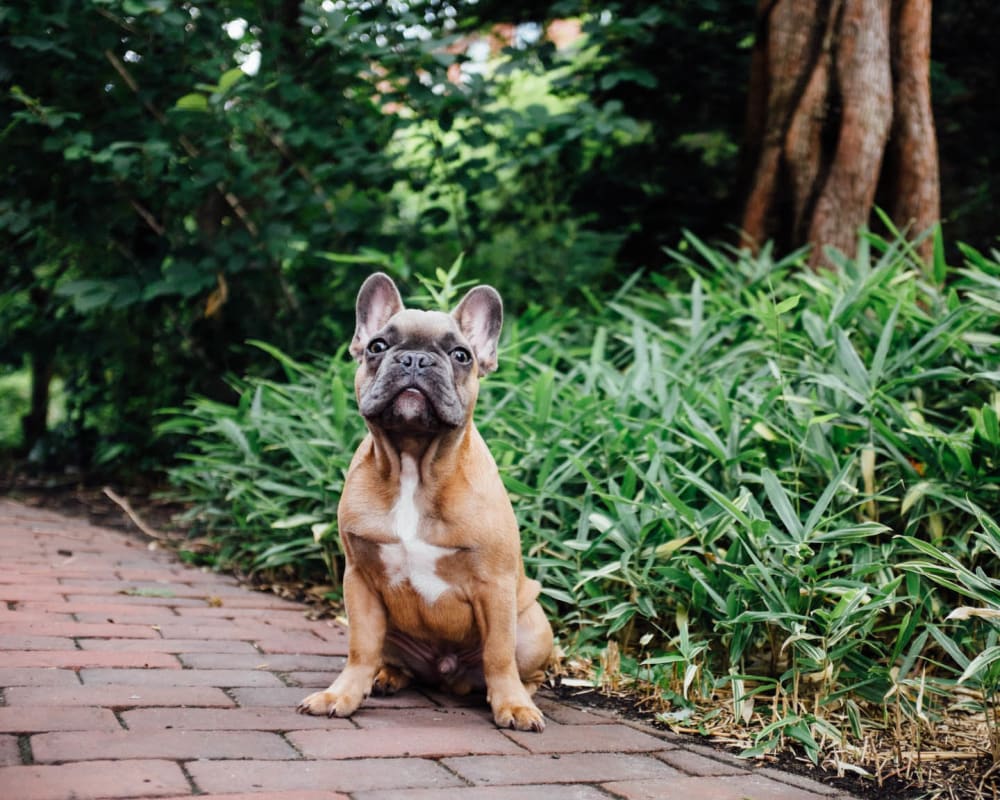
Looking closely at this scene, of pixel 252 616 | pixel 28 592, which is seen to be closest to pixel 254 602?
pixel 252 616

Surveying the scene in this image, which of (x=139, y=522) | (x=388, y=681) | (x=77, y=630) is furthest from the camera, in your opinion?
(x=139, y=522)

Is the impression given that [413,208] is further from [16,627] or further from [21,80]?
[16,627]

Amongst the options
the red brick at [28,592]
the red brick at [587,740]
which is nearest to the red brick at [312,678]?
the red brick at [587,740]

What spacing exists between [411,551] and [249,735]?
0.66 metres

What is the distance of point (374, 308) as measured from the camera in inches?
123

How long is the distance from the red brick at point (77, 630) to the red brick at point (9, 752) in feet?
3.49

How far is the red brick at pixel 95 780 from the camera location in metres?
2.00

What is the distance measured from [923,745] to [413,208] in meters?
7.59

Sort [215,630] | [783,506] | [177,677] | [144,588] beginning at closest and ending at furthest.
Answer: [177,677]
[783,506]
[215,630]
[144,588]

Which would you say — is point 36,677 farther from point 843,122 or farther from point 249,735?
point 843,122

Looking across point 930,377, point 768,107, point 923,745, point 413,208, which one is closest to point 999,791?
point 923,745

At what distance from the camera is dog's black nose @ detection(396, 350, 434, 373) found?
2.74 metres

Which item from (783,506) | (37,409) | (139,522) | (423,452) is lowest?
(139,522)

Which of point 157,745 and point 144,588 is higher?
point 157,745
